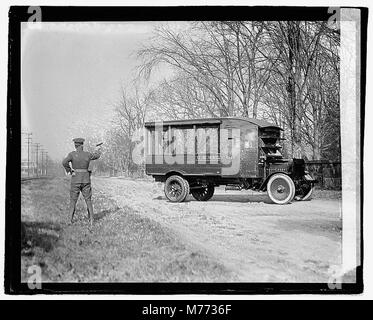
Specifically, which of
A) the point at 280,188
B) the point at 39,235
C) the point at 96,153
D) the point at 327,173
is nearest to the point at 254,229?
the point at 280,188

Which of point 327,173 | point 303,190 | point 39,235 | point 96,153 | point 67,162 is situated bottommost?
point 39,235

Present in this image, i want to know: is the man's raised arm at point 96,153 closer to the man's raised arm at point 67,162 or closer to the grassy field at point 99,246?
the man's raised arm at point 67,162

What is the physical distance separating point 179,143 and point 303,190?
174 cm

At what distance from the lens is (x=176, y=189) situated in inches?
313

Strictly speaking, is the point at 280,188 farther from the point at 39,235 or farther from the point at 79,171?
the point at 39,235

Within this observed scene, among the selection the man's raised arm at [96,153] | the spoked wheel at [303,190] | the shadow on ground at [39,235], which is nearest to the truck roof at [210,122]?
the man's raised arm at [96,153]

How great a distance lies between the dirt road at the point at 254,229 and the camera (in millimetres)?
7082

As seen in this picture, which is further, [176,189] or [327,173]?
[176,189]

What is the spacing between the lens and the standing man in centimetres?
745

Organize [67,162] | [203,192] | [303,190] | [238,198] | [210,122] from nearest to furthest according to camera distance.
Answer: [67,162]
[210,122]
[303,190]
[238,198]
[203,192]

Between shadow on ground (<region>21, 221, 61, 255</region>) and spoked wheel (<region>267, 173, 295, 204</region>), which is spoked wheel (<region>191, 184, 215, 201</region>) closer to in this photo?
spoked wheel (<region>267, 173, 295, 204</region>)

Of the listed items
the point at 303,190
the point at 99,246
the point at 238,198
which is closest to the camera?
the point at 99,246

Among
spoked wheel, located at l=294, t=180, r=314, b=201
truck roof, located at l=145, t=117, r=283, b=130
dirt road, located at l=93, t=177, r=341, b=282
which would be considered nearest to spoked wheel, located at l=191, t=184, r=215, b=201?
dirt road, located at l=93, t=177, r=341, b=282

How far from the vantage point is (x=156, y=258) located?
7145 millimetres
